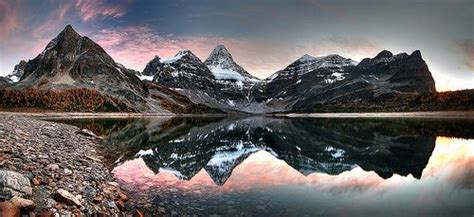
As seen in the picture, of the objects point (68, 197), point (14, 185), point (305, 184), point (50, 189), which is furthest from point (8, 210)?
point (305, 184)

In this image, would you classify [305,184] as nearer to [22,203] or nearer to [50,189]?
[50,189]

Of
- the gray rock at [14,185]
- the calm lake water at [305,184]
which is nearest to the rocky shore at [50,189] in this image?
the gray rock at [14,185]

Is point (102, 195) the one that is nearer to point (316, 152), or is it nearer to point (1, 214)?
point (1, 214)

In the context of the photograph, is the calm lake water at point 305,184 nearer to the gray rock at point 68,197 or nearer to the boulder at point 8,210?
the gray rock at point 68,197

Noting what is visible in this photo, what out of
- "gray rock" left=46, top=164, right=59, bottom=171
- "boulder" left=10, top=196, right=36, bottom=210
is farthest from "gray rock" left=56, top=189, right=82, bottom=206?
"gray rock" left=46, top=164, right=59, bottom=171

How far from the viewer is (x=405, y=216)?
738 inches

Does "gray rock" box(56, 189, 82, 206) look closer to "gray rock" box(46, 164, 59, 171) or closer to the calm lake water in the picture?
the calm lake water

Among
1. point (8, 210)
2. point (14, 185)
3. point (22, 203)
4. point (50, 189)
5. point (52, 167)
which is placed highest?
point (52, 167)

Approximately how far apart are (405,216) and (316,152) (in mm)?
32215

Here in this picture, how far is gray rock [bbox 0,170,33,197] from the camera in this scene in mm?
13359

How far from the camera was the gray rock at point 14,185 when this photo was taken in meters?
13.4

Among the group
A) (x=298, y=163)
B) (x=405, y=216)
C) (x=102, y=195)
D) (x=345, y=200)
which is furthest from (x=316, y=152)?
Answer: (x=102, y=195)

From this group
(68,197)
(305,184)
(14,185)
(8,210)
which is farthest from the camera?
(305,184)

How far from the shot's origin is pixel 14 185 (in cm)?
1405
